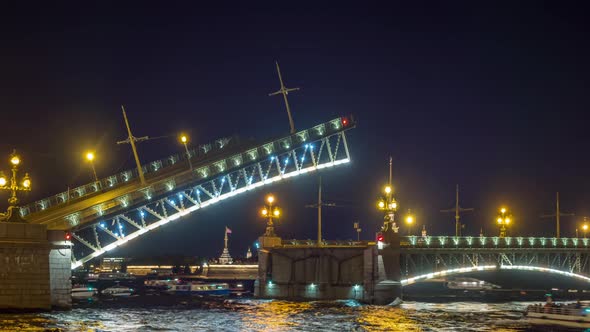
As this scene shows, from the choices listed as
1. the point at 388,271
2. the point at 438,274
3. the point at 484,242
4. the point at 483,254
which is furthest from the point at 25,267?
the point at 483,254

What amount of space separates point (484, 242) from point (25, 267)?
123 ft

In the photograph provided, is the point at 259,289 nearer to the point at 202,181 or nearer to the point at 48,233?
the point at 202,181

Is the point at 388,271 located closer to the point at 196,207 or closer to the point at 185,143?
the point at 196,207

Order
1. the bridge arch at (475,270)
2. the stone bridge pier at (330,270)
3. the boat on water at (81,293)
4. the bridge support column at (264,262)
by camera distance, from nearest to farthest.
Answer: the stone bridge pier at (330,270) → the bridge arch at (475,270) → the bridge support column at (264,262) → the boat on water at (81,293)

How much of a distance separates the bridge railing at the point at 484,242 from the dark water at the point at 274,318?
15.2 ft

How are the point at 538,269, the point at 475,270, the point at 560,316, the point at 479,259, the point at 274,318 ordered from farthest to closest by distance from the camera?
the point at 479,259 < the point at 538,269 < the point at 475,270 < the point at 274,318 < the point at 560,316

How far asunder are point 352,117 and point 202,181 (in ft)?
39.0

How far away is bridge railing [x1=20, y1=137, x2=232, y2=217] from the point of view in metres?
51.8

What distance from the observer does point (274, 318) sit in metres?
47.3

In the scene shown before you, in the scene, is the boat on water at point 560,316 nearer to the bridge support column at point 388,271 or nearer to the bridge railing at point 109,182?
the bridge support column at point 388,271

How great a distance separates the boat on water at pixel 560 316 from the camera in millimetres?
45094

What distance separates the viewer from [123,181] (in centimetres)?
5556

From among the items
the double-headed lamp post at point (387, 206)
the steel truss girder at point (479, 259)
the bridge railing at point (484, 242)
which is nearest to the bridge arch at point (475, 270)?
the steel truss girder at point (479, 259)

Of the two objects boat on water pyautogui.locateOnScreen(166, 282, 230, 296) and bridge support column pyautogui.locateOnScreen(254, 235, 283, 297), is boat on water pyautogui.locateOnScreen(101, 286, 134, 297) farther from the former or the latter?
bridge support column pyautogui.locateOnScreen(254, 235, 283, 297)
